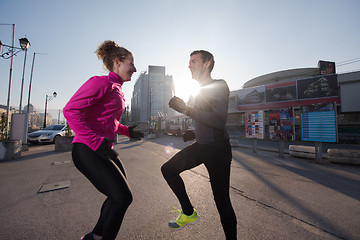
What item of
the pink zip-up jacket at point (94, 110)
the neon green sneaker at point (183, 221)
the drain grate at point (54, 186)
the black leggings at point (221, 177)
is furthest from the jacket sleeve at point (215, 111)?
the drain grate at point (54, 186)

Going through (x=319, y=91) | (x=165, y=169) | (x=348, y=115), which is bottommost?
(x=165, y=169)

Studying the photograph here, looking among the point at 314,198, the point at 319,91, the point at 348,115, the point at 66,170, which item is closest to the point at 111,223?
the point at 314,198

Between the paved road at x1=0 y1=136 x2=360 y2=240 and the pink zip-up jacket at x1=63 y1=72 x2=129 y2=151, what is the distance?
4.47 feet

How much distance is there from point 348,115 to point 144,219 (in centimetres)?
3266

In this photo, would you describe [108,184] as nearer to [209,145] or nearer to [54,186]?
[209,145]

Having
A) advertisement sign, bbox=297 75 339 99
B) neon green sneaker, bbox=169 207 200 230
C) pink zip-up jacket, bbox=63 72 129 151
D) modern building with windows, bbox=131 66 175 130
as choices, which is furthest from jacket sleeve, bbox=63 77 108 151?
modern building with windows, bbox=131 66 175 130

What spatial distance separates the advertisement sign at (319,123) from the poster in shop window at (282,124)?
531mm

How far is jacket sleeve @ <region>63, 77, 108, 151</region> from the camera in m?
1.40

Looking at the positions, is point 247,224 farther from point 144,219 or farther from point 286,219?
point 144,219

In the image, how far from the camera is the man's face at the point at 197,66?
185 centimetres

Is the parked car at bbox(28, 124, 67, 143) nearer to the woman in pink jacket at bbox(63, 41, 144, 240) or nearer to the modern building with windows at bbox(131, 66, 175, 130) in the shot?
the woman in pink jacket at bbox(63, 41, 144, 240)

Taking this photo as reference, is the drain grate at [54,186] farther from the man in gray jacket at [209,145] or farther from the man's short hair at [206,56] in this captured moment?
the man's short hair at [206,56]

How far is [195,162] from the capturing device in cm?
189

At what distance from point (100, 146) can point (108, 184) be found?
0.33m
